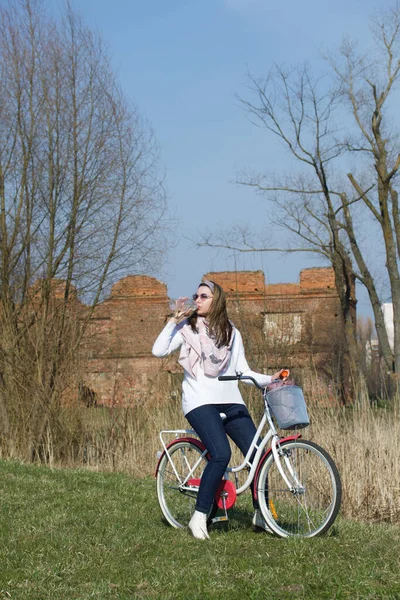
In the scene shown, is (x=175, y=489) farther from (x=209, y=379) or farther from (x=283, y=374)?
(x=283, y=374)

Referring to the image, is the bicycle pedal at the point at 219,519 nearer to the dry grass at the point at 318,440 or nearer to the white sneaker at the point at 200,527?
the white sneaker at the point at 200,527

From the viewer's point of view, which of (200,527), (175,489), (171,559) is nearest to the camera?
(171,559)

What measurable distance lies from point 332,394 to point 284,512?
549 centimetres

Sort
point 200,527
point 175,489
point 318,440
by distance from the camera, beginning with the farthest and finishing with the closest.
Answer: point 318,440
point 175,489
point 200,527

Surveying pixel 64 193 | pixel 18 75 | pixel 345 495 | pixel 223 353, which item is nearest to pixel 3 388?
pixel 64 193

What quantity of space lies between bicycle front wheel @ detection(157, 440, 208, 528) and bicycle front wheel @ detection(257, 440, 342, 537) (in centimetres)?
67

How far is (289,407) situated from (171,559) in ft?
4.09

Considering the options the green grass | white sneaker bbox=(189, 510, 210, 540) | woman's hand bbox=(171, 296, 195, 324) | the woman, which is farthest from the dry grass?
woman's hand bbox=(171, 296, 195, 324)

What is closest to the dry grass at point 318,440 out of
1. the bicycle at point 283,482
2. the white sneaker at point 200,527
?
the bicycle at point 283,482

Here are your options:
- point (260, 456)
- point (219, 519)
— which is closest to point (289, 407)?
point (260, 456)

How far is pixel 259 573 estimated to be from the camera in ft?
15.3

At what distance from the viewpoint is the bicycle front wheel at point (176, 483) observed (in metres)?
6.31

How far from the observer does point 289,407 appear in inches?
220

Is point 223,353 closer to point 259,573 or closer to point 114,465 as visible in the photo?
point 259,573
